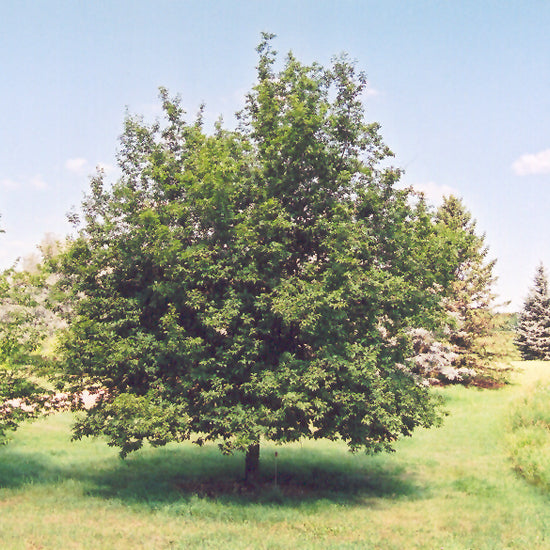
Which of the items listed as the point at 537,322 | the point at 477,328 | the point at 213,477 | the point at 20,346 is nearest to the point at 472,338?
the point at 477,328

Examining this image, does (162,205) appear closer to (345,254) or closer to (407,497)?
(345,254)

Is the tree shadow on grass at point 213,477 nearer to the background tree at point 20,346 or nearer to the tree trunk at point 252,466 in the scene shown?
the tree trunk at point 252,466

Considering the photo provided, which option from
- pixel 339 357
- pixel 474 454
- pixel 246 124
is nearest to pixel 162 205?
pixel 246 124

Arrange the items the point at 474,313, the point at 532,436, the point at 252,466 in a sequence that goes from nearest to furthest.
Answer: the point at 252,466 < the point at 532,436 < the point at 474,313

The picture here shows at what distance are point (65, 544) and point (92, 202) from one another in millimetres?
9698

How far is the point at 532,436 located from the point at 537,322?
35006 mm

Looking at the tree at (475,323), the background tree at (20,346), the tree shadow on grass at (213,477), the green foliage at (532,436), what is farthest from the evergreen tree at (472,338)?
the background tree at (20,346)

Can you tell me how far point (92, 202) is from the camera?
55.8ft

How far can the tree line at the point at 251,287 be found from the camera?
47.8 feet

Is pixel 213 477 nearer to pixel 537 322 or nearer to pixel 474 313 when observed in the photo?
pixel 474 313

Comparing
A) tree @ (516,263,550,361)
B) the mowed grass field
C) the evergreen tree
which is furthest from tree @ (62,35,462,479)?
tree @ (516,263,550,361)

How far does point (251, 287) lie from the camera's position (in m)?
15.9

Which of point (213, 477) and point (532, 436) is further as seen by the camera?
point (532, 436)

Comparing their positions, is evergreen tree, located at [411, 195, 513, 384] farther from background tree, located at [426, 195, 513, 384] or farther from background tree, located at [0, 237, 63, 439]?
background tree, located at [0, 237, 63, 439]
